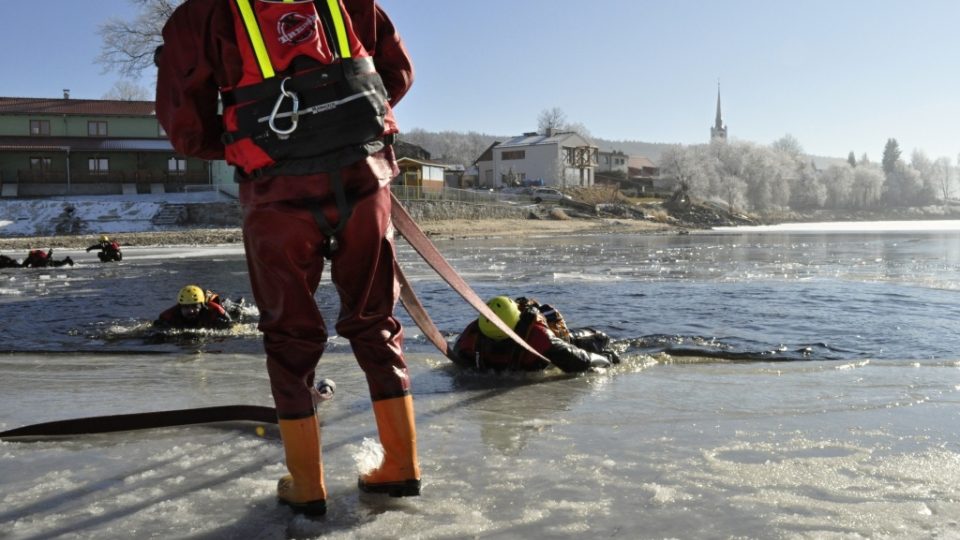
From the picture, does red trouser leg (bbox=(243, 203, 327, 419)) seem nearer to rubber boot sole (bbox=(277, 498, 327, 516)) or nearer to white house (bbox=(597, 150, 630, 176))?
rubber boot sole (bbox=(277, 498, 327, 516))

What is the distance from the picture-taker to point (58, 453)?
311 centimetres

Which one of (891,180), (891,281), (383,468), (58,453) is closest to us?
(383,468)

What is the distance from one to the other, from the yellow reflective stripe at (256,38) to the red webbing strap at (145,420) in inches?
66.7

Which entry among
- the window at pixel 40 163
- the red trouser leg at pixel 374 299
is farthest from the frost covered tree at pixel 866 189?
the red trouser leg at pixel 374 299

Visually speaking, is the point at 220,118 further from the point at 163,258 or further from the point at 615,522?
the point at 163,258

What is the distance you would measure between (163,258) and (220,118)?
20.4m

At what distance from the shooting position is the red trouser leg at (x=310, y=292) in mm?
2445

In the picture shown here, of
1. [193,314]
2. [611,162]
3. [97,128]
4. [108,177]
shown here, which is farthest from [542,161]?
[193,314]

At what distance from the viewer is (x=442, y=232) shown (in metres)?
43.6

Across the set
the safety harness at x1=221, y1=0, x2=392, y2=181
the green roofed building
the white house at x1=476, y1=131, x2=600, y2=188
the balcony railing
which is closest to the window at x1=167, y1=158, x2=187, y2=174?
the green roofed building

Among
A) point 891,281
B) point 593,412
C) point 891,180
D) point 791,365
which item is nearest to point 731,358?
point 791,365

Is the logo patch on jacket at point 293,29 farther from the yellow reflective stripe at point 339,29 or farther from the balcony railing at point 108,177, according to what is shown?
the balcony railing at point 108,177

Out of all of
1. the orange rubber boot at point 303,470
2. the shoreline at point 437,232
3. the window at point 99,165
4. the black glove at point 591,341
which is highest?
the window at point 99,165

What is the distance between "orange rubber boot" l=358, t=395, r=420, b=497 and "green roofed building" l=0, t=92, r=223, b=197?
4684 cm
